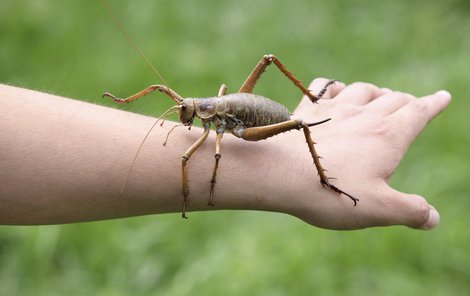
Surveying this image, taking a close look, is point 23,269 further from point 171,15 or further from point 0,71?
point 171,15

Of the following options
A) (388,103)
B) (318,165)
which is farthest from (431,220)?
(388,103)

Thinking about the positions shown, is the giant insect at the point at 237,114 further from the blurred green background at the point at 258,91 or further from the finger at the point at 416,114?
the blurred green background at the point at 258,91

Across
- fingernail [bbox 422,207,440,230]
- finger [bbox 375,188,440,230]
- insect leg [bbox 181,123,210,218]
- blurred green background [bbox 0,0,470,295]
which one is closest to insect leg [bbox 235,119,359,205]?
finger [bbox 375,188,440,230]

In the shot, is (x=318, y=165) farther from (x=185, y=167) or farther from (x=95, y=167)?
(x=95, y=167)

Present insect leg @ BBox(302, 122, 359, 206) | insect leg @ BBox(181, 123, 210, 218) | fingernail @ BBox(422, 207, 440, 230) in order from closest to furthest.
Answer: insect leg @ BBox(181, 123, 210, 218), insect leg @ BBox(302, 122, 359, 206), fingernail @ BBox(422, 207, 440, 230)

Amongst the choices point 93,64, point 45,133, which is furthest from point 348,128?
point 93,64

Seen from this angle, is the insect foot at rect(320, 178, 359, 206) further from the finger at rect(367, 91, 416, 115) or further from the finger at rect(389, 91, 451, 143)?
the finger at rect(367, 91, 416, 115)
